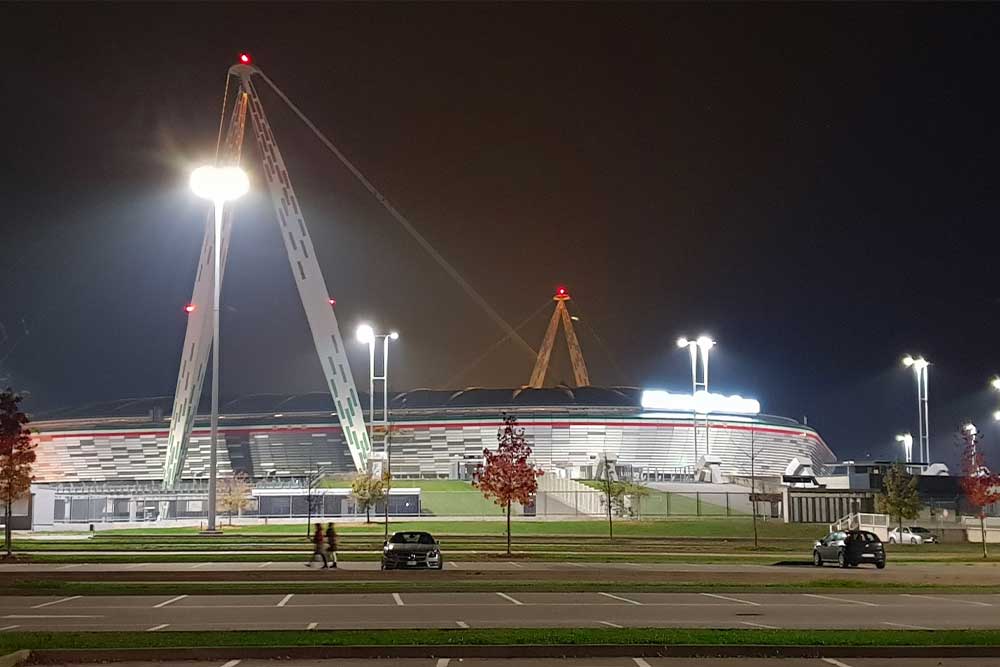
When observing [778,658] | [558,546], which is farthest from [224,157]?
[778,658]

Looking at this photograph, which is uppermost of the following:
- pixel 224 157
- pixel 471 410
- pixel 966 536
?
pixel 224 157

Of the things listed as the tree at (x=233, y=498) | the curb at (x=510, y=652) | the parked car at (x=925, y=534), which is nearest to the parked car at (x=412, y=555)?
the curb at (x=510, y=652)

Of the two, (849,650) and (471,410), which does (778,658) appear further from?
(471,410)

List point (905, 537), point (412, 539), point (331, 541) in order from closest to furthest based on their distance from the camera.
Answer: point (331, 541) < point (412, 539) < point (905, 537)

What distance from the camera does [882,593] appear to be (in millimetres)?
26219

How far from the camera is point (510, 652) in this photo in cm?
1445

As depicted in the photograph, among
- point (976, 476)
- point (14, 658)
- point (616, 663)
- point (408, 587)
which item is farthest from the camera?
point (976, 476)

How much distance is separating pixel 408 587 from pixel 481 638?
1076 centimetres

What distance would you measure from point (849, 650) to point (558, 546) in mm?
30996

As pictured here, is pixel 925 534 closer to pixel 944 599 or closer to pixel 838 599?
pixel 944 599

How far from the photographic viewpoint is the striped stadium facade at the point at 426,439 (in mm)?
128125

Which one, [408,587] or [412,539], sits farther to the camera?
[412,539]

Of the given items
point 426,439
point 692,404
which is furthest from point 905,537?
point 426,439

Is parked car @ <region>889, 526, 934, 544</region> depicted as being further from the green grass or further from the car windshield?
the car windshield
